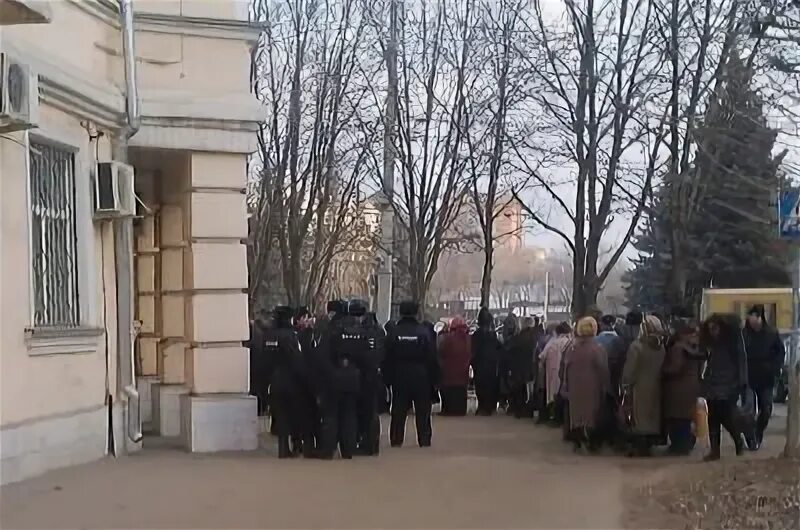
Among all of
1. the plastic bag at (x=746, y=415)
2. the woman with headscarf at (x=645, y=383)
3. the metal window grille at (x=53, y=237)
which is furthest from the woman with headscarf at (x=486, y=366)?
the metal window grille at (x=53, y=237)

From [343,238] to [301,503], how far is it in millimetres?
24818

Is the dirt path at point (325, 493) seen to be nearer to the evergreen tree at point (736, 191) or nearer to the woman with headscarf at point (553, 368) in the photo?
the woman with headscarf at point (553, 368)

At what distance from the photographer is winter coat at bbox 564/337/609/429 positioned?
13.5 metres

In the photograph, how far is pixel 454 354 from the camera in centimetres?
1909

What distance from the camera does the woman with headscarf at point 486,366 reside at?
1956 cm

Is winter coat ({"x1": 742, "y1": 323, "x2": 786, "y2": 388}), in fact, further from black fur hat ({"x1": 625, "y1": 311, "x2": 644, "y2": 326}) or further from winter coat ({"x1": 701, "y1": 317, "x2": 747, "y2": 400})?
winter coat ({"x1": 701, "y1": 317, "x2": 747, "y2": 400})

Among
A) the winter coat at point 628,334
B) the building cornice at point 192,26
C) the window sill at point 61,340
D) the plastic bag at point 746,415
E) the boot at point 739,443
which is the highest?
the building cornice at point 192,26

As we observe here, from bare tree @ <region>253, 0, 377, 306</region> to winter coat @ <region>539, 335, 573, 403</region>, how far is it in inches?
477

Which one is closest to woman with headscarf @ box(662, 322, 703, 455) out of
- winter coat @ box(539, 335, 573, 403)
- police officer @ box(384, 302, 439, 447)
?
police officer @ box(384, 302, 439, 447)

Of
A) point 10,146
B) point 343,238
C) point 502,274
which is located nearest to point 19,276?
point 10,146

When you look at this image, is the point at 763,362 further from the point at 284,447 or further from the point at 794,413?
the point at 284,447

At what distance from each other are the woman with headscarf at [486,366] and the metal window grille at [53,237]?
30.5 ft

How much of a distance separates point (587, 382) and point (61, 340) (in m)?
6.03

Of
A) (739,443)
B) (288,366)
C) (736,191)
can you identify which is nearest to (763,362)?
(739,443)
